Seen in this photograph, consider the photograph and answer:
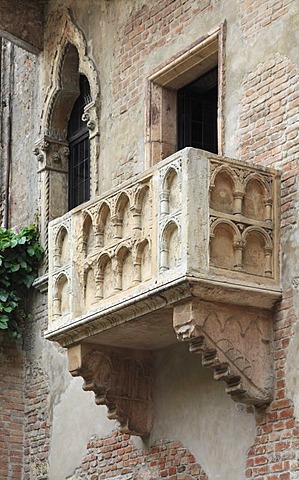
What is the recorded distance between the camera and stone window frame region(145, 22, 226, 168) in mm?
12383

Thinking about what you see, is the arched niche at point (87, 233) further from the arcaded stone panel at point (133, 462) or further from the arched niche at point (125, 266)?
the arcaded stone panel at point (133, 462)

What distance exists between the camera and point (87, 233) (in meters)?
11.8

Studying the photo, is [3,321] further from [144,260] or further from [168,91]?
[144,260]

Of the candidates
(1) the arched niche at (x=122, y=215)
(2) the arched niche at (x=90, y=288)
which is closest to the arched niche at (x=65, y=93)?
(2) the arched niche at (x=90, y=288)

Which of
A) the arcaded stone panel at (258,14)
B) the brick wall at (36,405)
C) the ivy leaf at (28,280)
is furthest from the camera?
the ivy leaf at (28,280)

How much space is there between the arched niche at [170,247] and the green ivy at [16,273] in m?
4.03

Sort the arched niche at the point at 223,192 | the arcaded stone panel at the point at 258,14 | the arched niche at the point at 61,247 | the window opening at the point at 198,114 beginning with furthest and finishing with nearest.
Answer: the window opening at the point at 198,114, the arched niche at the point at 61,247, the arcaded stone panel at the point at 258,14, the arched niche at the point at 223,192

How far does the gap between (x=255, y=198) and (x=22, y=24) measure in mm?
5378

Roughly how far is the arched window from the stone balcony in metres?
3.12

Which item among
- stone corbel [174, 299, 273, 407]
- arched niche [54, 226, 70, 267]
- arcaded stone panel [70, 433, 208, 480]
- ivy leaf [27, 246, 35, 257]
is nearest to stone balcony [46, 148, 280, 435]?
stone corbel [174, 299, 273, 407]

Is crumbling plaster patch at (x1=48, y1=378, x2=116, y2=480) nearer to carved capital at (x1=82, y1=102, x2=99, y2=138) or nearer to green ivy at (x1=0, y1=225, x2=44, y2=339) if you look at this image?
green ivy at (x1=0, y1=225, x2=44, y2=339)

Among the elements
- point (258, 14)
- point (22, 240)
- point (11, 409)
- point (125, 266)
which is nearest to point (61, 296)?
point (125, 266)

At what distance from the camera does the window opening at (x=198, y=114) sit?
12992 millimetres

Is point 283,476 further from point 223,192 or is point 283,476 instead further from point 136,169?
point 136,169
